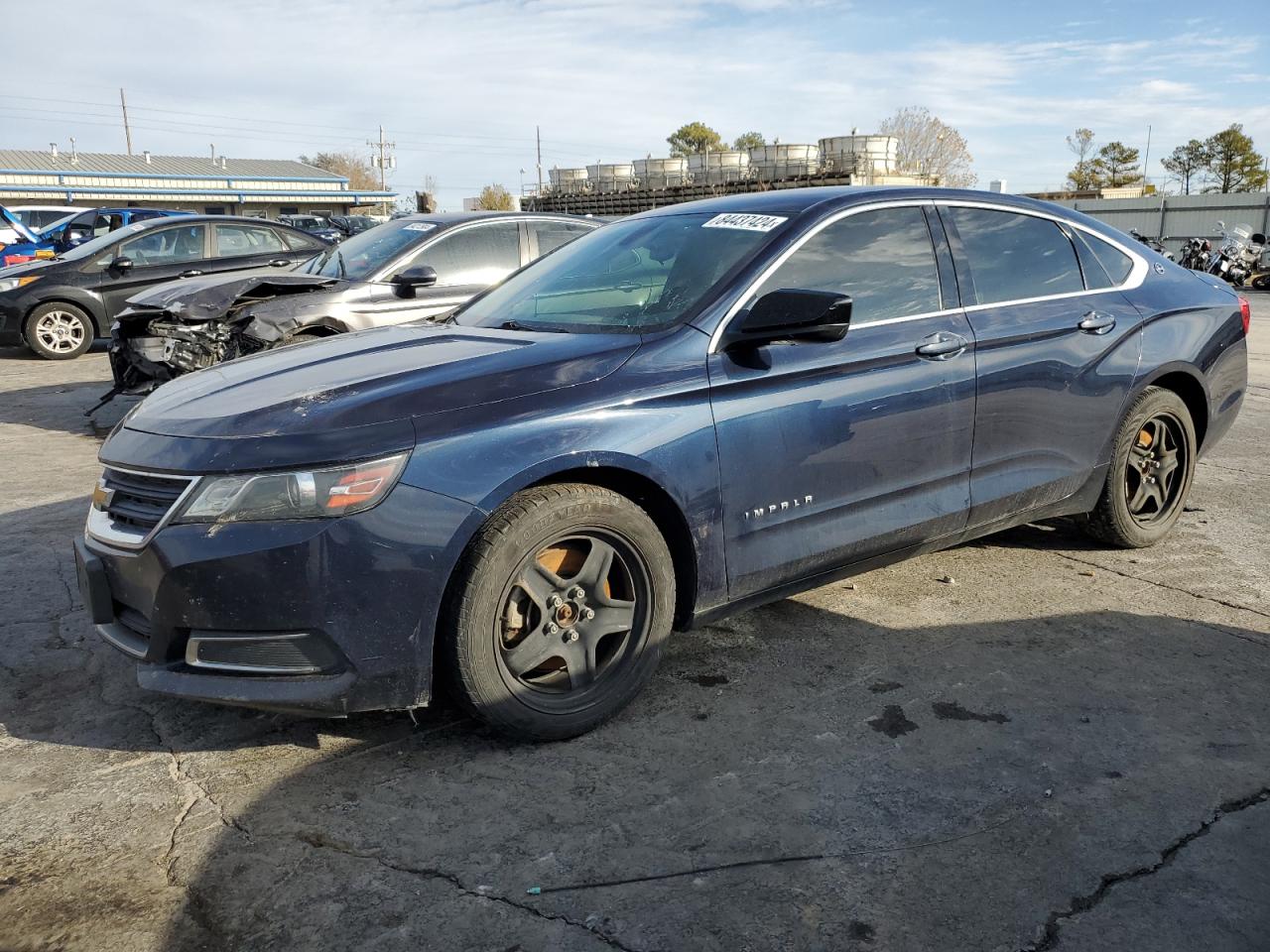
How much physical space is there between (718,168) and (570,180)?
784 cm

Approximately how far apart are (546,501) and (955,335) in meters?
1.81

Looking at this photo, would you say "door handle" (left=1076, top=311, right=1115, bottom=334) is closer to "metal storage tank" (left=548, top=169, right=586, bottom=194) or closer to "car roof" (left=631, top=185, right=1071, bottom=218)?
"car roof" (left=631, top=185, right=1071, bottom=218)

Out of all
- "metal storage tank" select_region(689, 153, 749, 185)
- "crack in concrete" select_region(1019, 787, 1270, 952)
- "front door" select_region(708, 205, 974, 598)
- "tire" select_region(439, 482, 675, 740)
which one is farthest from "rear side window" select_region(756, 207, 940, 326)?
"metal storage tank" select_region(689, 153, 749, 185)

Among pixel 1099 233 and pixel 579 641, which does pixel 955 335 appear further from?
pixel 579 641

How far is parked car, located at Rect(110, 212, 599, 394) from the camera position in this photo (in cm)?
722

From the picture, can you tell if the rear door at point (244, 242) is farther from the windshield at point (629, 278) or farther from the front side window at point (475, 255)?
the windshield at point (629, 278)

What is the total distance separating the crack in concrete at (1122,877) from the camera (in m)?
2.24

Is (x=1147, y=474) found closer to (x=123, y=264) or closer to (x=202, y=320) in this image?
(x=202, y=320)

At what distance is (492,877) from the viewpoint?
247 cm

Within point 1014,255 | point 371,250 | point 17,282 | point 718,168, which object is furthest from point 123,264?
point 718,168

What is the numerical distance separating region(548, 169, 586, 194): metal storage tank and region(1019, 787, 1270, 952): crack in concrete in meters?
38.5

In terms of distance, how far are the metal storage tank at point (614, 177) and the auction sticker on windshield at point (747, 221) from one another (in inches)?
1359

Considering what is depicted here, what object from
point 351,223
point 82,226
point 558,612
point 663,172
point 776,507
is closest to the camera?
point 558,612

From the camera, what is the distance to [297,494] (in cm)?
269
